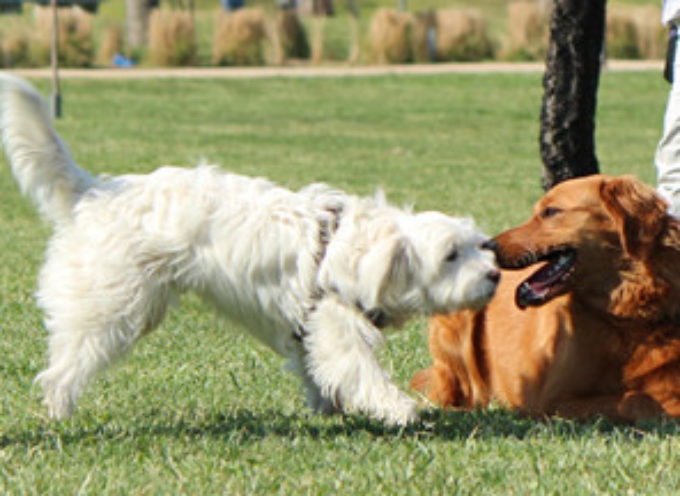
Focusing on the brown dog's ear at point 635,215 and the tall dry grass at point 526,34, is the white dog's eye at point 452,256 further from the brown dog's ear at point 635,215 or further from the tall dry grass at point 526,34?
the tall dry grass at point 526,34

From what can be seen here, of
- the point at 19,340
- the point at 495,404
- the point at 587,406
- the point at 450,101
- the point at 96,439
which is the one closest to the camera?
the point at 96,439

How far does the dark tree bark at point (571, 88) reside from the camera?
9570mm

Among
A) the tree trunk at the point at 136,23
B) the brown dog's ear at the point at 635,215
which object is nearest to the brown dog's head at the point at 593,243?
the brown dog's ear at the point at 635,215

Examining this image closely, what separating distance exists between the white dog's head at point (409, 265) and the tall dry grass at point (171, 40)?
88.1ft

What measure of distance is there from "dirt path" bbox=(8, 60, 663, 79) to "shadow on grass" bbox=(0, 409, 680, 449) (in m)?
23.4

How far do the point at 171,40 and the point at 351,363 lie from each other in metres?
27.5

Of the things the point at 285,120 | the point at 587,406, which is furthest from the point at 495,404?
the point at 285,120

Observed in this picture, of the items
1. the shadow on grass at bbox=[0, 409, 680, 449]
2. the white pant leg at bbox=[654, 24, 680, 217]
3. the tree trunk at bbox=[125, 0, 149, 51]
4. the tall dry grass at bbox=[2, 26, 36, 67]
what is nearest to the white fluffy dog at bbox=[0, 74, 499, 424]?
the shadow on grass at bbox=[0, 409, 680, 449]

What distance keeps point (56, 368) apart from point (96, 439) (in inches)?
13.4

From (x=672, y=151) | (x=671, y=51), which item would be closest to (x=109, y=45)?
(x=671, y=51)

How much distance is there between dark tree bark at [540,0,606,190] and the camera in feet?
31.4

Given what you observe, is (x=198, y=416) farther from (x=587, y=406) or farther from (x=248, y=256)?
(x=587, y=406)

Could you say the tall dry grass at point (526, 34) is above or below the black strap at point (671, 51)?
below

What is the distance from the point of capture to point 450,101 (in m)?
25.8
